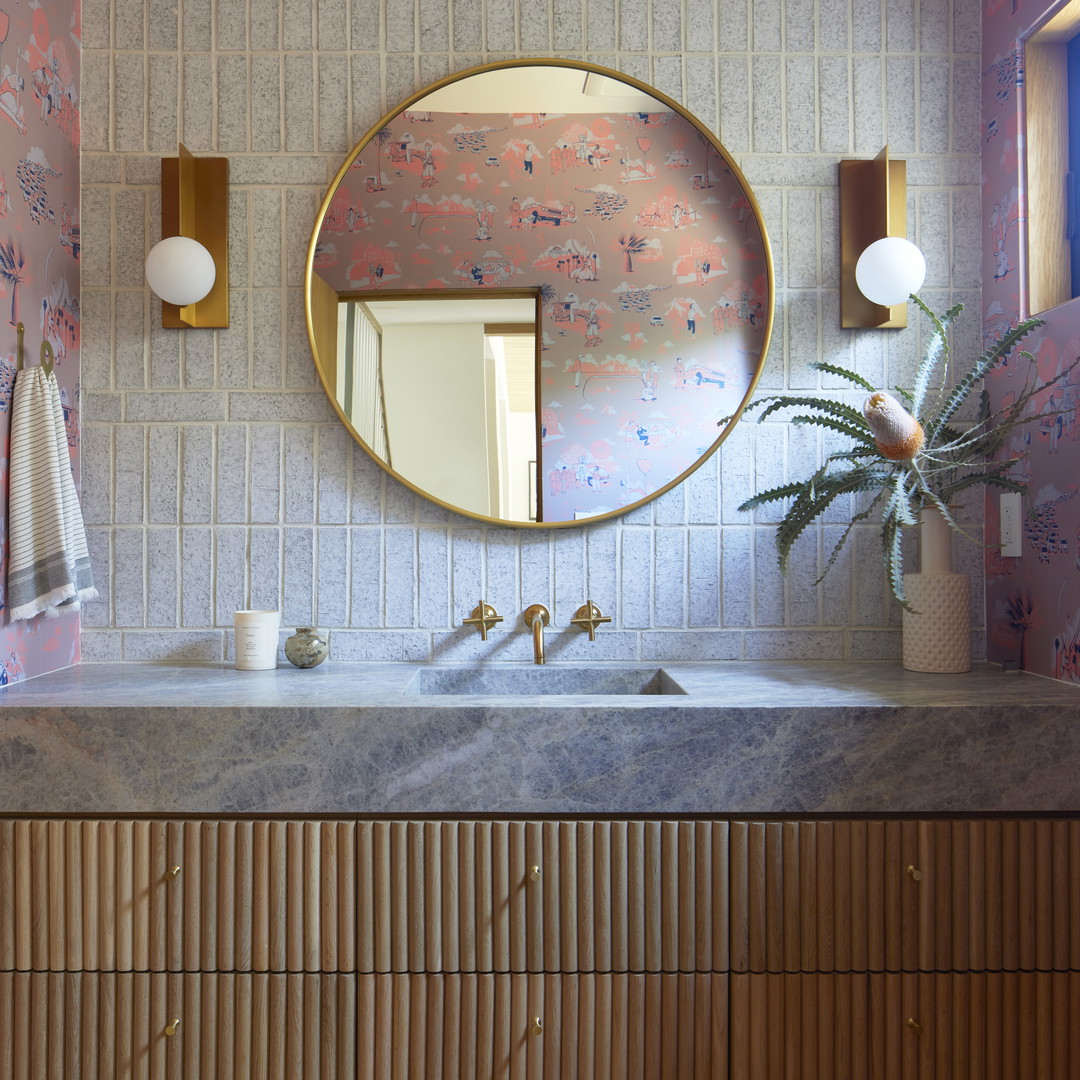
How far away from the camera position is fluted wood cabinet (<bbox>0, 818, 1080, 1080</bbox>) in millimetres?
1239

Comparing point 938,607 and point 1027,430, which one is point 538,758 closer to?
point 938,607

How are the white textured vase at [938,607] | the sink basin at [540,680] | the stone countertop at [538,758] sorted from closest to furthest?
1. the stone countertop at [538,758]
2. the white textured vase at [938,607]
3. the sink basin at [540,680]

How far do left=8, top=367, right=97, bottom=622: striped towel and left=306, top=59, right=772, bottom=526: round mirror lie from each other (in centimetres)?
49

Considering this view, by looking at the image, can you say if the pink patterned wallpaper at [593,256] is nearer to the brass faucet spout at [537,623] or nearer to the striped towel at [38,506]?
the brass faucet spout at [537,623]

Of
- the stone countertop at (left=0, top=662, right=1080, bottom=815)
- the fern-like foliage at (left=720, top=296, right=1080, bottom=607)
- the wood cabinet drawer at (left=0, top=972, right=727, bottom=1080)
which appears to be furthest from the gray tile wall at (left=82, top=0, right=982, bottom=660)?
the wood cabinet drawer at (left=0, top=972, right=727, bottom=1080)

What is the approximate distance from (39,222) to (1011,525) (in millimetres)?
1898

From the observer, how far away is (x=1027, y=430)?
1558 mm

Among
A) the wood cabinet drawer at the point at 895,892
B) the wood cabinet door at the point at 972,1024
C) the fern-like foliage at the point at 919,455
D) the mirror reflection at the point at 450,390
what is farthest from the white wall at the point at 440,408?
the wood cabinet door at the point at 972,1024

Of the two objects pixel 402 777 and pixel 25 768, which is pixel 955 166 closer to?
pixel 402 777

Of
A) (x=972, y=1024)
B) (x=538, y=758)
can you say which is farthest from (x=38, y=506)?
(x=972, y=1024)

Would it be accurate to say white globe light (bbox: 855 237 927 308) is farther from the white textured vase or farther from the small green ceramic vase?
the small green ceramic vase

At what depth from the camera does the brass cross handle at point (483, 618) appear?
5.34 ft

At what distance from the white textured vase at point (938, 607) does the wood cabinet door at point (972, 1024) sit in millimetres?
517

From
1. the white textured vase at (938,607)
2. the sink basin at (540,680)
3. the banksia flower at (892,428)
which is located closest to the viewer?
the banksia flower at (892,428)
